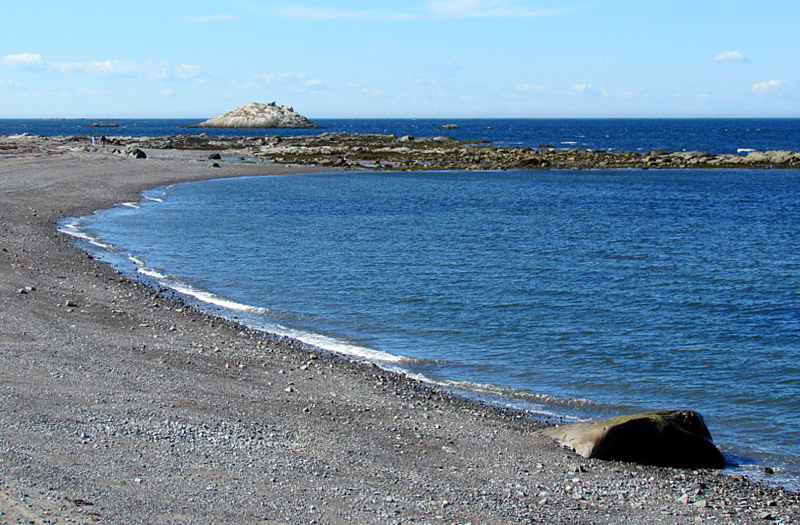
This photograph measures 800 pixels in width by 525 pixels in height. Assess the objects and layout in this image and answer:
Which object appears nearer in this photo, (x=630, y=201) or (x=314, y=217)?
(x=314, y=217)

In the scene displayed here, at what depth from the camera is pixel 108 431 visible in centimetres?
1173

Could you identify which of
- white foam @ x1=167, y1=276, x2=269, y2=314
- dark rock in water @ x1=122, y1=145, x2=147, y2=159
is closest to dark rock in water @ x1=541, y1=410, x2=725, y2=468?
white foam @ x1=167, y1=276, x2=269, y2=314

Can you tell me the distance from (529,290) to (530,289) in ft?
0.61

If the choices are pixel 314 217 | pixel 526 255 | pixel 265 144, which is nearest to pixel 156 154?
pixel 265 144

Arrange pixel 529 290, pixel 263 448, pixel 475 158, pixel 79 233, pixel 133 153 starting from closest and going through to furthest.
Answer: pixel 263 448 → pixel 529 290 → pixel 79 233 → pixel 133 153 → pixel 475 158

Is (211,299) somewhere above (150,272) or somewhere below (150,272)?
below

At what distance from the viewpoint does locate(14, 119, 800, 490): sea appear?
53.6ft

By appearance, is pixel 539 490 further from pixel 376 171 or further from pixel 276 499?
pixel 376 171

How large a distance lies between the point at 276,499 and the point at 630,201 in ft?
172

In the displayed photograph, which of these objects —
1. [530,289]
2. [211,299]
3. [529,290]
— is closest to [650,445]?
[529,290]

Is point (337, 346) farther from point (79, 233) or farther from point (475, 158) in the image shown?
point (475, 158)

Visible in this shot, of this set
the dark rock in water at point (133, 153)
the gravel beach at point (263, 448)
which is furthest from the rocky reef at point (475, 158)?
the gravel beach at point (263, 448)

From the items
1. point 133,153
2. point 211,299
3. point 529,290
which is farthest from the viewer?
point 133,153

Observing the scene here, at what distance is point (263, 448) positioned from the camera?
11.7 m
